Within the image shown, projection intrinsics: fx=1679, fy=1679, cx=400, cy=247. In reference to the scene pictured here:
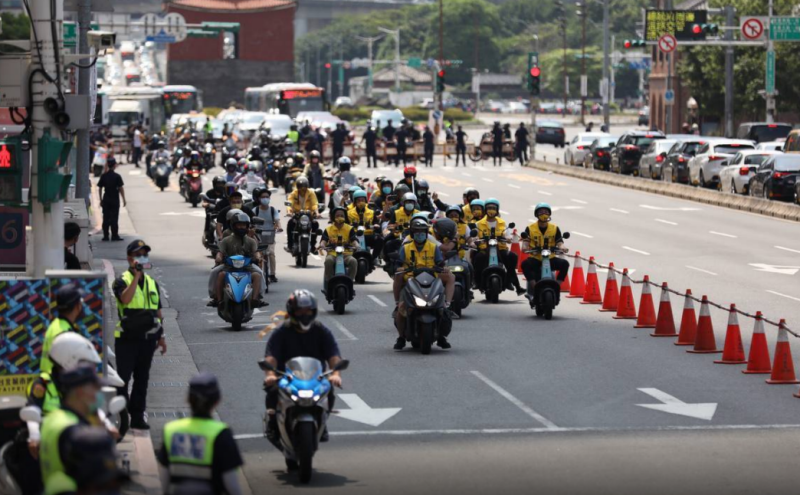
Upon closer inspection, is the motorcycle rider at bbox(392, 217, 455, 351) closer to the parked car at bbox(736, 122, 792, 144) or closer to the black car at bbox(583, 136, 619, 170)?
the parked car at bbox(736, 122, 792, 144)

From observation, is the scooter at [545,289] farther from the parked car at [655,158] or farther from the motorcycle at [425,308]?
the parked car at [655,158]

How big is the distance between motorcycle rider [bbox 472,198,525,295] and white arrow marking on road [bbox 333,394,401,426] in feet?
27.5

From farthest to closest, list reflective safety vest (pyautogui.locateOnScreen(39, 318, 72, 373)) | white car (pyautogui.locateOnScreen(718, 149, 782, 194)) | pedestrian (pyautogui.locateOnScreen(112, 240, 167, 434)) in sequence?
1. white car (pyautogui.locateOnScreen(718, 149, 782, 194))
2. pedestrian (pyautogui.locateOnScreen(112, 240, 167, 434))
3. reflective safety vest (pyautogui.locateOnScreen(39, 318, 72, 373))

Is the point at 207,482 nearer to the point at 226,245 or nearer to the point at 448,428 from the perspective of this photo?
the point at 448,428

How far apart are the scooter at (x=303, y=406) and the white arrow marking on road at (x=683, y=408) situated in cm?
453

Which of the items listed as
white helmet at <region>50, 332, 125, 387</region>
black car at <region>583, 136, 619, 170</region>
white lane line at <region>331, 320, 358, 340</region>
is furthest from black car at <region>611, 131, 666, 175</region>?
white helmet at <region>50, 332, 125, 387</region>

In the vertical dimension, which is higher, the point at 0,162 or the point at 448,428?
the point at 0,162

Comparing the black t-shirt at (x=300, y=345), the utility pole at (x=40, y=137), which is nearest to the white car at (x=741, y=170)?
the utility pole at (x=40, y=137)

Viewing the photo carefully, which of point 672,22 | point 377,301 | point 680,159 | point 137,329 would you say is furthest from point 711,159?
point 137,329

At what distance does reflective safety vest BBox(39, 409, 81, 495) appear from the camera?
8.24 meters

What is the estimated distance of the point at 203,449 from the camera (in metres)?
8.86

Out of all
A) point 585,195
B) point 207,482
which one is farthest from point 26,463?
point 585,195

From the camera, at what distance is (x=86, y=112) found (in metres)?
15.2

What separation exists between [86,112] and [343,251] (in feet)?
31.1
